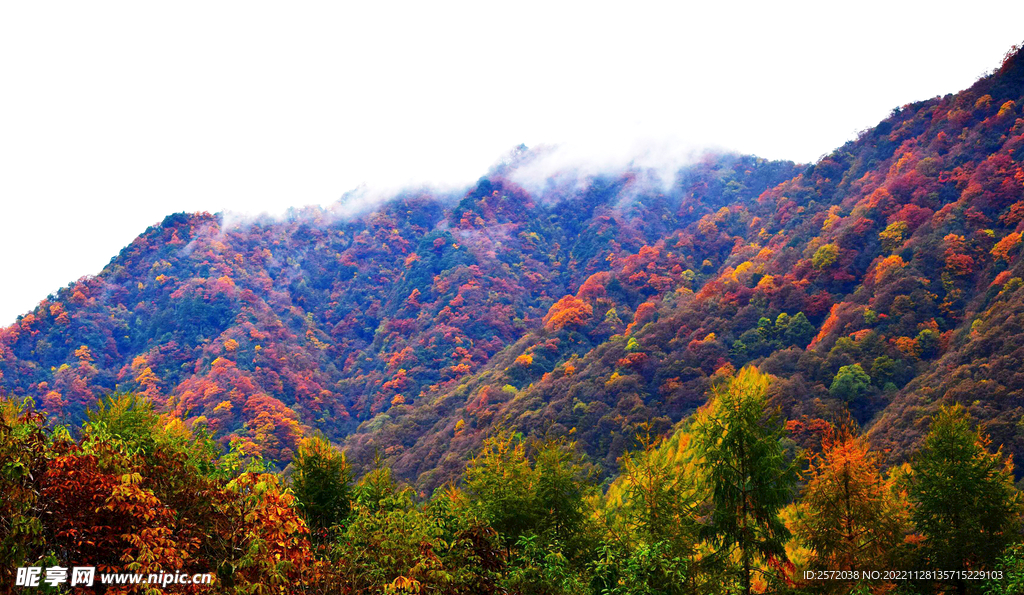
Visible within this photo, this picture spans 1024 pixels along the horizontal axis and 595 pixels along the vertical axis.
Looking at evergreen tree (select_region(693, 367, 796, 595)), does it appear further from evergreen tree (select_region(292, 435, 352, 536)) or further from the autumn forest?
evergreen tree (select_region(292, 435, 352, 536))

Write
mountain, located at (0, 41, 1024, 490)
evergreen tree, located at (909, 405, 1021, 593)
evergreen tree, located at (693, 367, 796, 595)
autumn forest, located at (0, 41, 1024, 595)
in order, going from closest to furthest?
1. autumn forest, located at (0, 41, 1024, 595)
2. evergreen tree, located at (693, 367, 796, 595)
3. evergreen tree, located at (909, 405, 1021, 593)
4. mountain, located at (0, 41, 1024, 490)

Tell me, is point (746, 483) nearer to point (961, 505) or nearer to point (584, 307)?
point (961, 505)

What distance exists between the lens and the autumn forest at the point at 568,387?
8461 mm

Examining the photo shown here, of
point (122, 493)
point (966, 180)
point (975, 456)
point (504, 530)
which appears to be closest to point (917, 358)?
point (966, 180)

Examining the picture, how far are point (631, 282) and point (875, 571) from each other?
9345 cm

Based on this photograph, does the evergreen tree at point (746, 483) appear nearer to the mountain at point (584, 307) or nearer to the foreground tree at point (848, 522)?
the foreground tree at point (848, 522)

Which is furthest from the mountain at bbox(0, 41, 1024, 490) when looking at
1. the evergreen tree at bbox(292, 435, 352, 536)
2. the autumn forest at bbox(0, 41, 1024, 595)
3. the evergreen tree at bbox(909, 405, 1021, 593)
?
the evergreen tree at bbox(292, 435, 352, 536)

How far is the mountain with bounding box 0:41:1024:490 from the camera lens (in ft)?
168

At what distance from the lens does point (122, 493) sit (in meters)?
6.40

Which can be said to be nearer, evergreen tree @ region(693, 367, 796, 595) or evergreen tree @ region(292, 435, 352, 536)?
evergreen tree @ region(693, 367, 796, 595)

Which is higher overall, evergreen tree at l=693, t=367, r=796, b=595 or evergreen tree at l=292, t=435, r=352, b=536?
evergreen tree at l=693, t=367, r=796, b=595

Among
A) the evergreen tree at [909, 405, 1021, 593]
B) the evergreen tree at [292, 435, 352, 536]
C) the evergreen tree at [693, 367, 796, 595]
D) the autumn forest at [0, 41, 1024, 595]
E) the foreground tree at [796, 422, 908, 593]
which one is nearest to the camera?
the autumn forest at [0, 41, 1024, 595]

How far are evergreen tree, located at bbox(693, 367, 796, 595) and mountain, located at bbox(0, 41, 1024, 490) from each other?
2523 cm

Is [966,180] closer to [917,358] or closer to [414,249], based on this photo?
[917,358]
